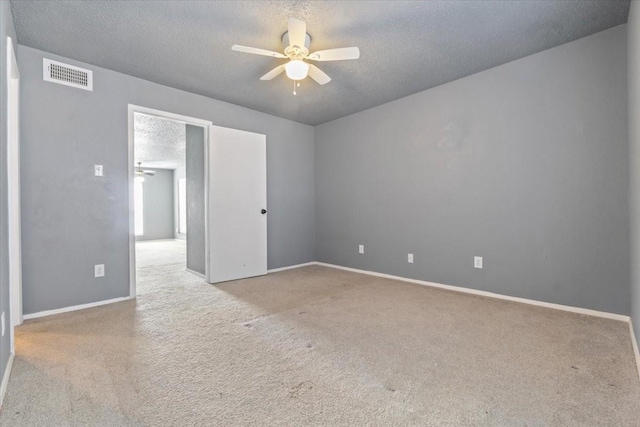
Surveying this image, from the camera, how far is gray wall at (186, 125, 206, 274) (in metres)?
4.19

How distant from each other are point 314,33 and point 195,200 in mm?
2928

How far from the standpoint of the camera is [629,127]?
7.59ft

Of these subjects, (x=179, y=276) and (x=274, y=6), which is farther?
(x=179, y=276)

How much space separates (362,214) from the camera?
4422mm

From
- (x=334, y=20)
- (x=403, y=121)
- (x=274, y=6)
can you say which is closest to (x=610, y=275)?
(x=403, y=121)

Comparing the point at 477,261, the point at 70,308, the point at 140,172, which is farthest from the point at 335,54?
the point at 140,172

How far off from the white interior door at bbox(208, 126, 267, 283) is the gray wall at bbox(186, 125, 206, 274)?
1.16ft

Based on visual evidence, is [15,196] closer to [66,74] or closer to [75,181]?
[75,181]

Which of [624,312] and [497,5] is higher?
[497,5]

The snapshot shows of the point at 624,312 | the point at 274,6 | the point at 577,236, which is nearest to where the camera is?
the point at 274,6

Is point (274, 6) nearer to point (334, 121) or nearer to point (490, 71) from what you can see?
point (490, 71)

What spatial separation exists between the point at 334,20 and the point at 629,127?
2.44 m

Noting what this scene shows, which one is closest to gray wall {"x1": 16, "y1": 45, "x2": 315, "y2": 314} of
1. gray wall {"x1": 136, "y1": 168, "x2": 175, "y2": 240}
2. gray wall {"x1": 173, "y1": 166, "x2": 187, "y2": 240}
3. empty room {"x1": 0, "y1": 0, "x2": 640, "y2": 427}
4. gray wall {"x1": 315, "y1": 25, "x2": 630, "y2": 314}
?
empty room {"x1": 0, "y1": 0, "x2": 640, "y2": 427}

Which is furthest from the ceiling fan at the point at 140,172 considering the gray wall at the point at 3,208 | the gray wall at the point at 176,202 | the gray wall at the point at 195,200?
the gray wall at the point at 3,208
